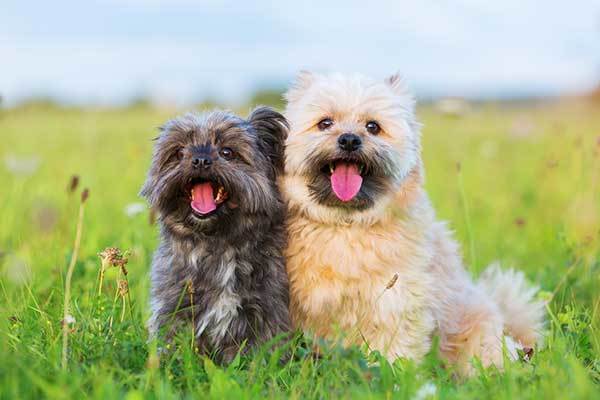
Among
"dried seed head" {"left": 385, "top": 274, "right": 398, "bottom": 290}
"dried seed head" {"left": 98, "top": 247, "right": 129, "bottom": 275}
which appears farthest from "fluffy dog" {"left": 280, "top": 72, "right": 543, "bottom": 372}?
"dried seed head" {"left": 98, "top": 247, "right": 129, "bottom": 275}

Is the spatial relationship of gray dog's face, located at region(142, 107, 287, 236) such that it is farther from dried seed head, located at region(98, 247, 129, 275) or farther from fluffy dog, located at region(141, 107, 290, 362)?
dried seed head, located at region(98, 247, 129, 275)

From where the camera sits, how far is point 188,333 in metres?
3.69

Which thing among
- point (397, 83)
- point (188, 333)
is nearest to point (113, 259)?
point (188, 333)

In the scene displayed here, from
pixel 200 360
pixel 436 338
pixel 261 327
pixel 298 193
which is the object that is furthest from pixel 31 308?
pixel 436 338

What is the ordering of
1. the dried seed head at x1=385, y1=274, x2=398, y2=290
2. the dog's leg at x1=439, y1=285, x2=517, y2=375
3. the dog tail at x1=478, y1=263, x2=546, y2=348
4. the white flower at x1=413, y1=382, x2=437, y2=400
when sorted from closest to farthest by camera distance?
the white flower at x1=413, y1=382, x2=437, y2=400
the dried seed head at x1=385, y1=274, x2=398, y2=290
the dog's leg at x1=439, y1=285, x2=517, y2=375
the dog tail at x1=478, y1=263, x2=546, y2=348

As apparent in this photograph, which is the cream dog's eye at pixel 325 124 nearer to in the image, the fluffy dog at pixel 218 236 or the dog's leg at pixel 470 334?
the fluffy dog at pixel 218 236

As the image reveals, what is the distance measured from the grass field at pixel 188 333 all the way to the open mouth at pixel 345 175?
2.73 feet

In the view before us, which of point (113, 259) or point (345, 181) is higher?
point (345, 181)

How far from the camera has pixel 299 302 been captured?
3902mm

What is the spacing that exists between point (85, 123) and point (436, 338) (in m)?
11.3

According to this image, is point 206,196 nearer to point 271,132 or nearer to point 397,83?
point 271,132

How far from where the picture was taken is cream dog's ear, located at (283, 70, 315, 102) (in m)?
4.22

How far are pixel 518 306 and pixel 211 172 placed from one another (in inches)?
85.3

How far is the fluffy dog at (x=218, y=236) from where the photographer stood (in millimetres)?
3727
